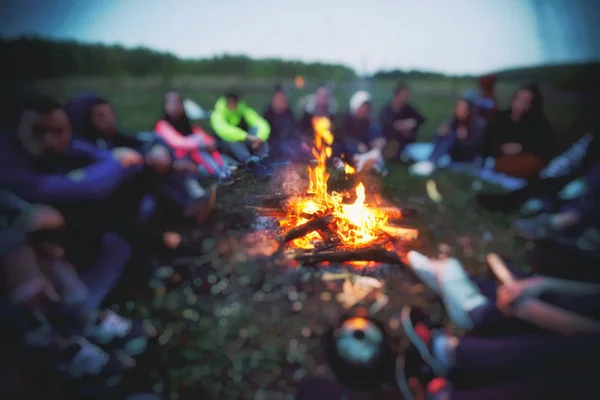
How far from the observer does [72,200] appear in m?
2.33

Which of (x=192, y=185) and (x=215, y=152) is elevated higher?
(x=215, y=152)

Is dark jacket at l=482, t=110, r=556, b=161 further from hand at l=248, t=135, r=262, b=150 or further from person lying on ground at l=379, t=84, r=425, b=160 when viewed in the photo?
hand at l=248, t=135, r=262, b=150

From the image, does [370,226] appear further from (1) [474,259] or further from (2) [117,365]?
(2) [117,365]

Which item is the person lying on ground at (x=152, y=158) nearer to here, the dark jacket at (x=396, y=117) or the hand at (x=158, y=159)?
the hand at (x=158, y=159)

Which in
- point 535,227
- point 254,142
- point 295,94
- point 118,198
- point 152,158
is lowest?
point 535,227

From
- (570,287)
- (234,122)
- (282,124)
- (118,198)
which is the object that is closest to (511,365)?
(570,287)

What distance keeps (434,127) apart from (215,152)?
559cm

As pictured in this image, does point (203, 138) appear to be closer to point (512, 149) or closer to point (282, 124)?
point (282, 124)

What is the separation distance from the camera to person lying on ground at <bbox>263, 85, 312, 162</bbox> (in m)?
3.15

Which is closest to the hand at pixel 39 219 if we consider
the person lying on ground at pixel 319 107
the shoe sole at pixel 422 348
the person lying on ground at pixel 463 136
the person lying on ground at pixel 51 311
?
the person lying on ground at pixel 51 311

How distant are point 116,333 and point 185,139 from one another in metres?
2.32

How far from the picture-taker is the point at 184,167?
11.3 ft

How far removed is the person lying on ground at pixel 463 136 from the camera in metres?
5.48

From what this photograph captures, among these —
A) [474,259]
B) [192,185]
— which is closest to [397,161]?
[474,259]
